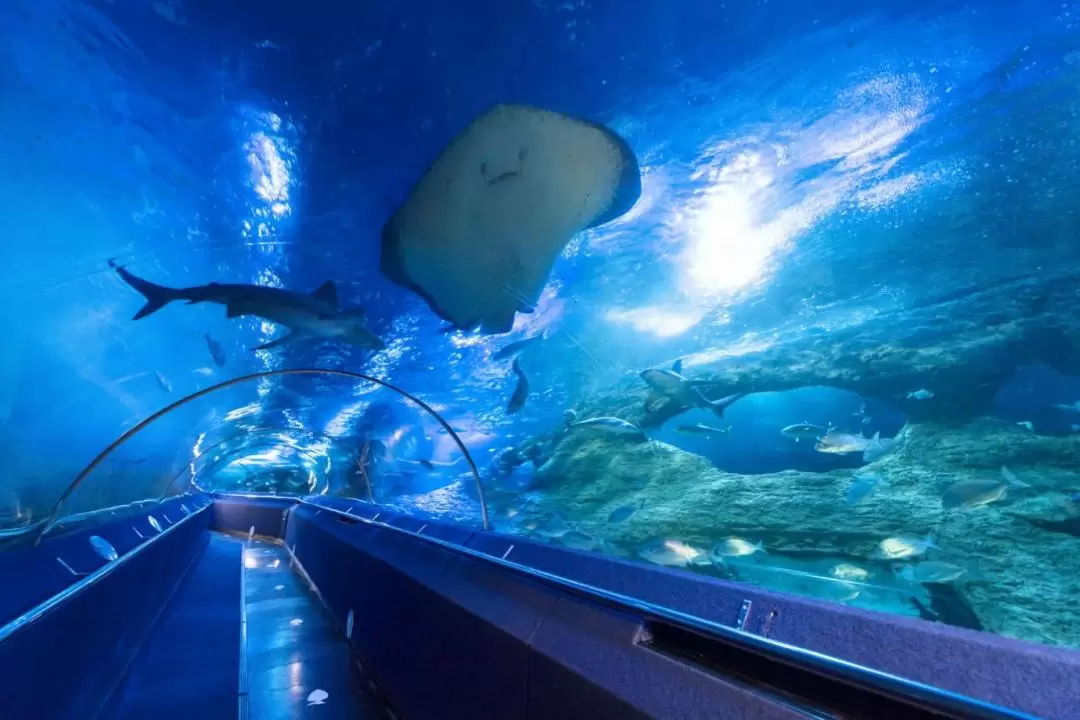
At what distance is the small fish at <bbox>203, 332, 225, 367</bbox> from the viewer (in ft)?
32.7

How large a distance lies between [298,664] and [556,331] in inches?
343

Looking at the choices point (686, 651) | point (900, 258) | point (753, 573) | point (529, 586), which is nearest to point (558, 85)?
point (529, 586)

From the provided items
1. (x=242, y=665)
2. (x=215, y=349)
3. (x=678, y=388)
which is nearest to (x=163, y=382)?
(x=215, y=349)

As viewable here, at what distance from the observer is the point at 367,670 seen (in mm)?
3527

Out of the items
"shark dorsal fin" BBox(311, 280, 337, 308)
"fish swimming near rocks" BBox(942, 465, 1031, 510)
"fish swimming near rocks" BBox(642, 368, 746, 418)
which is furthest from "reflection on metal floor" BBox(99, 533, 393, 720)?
"fish swimming near rocks" BBox(942, 465, 1031, 510)

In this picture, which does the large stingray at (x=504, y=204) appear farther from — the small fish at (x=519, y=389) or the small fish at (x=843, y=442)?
the small fish at (x=843, y=442)

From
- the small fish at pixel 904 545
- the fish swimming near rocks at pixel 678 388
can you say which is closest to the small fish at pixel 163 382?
the fish swimming near rocks at pixel 678 388

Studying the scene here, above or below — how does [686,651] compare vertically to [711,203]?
below

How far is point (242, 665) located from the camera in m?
3.51

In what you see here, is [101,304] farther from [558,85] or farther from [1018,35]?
[1018,35]

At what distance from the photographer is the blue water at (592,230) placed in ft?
17.5

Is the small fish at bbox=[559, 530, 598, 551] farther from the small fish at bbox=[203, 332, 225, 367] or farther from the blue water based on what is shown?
the small fish at bbox=[203, 332, 225, 367]

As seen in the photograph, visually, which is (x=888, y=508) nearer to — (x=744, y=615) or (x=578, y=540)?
(x=578, y=540)

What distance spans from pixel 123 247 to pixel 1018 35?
1366 centimetres
